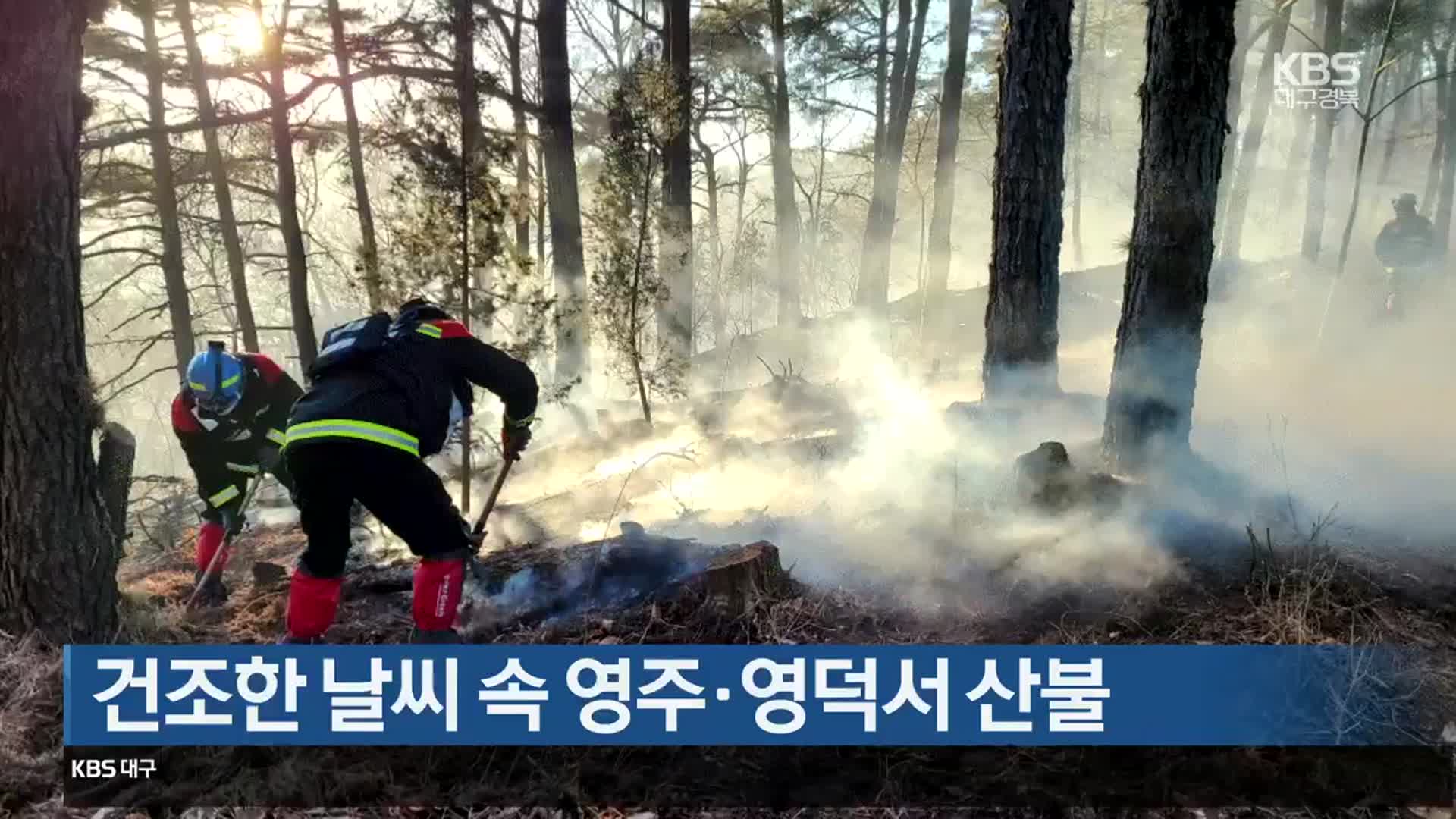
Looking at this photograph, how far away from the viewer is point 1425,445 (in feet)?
23.1

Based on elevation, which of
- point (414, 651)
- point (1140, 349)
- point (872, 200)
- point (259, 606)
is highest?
point (872, 200)

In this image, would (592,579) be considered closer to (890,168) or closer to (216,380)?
(216,380)

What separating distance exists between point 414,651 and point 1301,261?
2134 cm

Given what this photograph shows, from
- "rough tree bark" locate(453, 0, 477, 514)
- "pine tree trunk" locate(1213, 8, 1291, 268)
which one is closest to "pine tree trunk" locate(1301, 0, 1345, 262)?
"pine tree trunk" locate(1213, 8, 1291, 268)

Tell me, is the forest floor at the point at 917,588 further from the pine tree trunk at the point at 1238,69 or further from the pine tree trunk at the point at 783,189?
the pine tree trunk at the point at 1238,69

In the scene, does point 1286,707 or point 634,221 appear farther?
point 634,221

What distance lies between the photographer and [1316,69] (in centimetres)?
1845

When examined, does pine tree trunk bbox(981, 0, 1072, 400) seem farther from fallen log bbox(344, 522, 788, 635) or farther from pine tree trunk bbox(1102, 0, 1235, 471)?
fallen log bbox(344, 522, 788, 635)

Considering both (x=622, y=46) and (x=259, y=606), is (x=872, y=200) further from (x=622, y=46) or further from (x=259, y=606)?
(x=259, y=606)

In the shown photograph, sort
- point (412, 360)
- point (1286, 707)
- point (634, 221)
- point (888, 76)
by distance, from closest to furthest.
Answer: point (1286, 707) < point (412, 360) < point (634, 221) < point (888, 76)

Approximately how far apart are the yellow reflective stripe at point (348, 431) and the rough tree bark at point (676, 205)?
6.80 m

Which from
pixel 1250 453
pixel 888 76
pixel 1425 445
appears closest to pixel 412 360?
pixel 1250 453

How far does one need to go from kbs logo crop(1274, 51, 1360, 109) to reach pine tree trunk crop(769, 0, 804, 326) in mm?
10679
